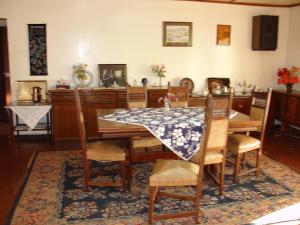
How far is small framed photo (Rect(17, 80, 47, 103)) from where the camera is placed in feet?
17.0

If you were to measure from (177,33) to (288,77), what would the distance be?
219 centimetres

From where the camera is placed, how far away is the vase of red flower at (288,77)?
564 centimetres

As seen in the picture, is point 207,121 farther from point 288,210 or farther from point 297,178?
point 297,178

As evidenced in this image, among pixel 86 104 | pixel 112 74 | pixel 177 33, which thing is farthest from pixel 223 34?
pixel 86 104

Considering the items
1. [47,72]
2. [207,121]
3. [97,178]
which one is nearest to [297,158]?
[207,121]

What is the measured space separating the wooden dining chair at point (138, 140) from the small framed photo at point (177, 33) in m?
1.65

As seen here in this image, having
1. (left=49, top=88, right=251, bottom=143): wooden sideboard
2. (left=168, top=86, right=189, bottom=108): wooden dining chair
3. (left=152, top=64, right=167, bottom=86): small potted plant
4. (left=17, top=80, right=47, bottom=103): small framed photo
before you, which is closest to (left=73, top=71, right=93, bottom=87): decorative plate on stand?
(left=49, top=88, right=251, bottom=143): wooden sideboard

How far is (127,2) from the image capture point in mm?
5379

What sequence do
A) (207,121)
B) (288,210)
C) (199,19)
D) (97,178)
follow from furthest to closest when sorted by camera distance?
(199,19), (97,178), (288,210), (207,121)

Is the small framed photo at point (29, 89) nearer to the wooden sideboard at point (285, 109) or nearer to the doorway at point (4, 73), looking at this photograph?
the doorway at point (4, 73)

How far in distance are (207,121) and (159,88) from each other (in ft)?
8.71

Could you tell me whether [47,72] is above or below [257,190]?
above

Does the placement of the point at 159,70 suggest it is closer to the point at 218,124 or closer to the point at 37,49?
the point at 37,49

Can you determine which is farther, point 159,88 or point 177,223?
point 159,88
